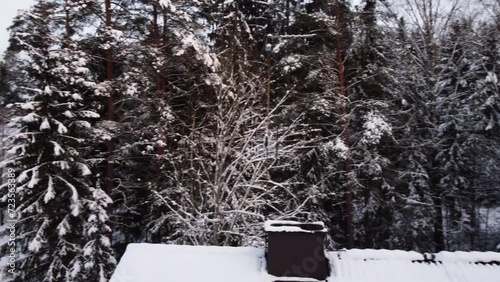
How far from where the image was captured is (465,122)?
48.0 ft

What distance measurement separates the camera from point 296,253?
6.19 meters

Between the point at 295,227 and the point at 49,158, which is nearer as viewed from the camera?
the point at 295,227

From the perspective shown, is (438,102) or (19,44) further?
(438,102)

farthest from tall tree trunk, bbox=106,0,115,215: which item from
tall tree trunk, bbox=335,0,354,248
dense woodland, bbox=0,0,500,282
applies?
tall tree trunk, bbox=335,0,354,248

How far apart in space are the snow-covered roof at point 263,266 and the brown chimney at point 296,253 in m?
0.14

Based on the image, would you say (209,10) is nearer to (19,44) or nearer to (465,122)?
(19,44)

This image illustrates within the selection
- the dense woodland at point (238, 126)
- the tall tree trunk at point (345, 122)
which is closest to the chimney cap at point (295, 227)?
the dense woodland at point (238, 126)

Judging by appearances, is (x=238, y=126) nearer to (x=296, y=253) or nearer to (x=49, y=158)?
(x=296, y=253)

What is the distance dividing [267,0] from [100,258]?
Result: 35.6 feet

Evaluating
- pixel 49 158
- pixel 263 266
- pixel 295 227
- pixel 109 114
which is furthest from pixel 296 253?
pixel 109 114

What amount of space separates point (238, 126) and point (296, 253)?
Result: 383 cm

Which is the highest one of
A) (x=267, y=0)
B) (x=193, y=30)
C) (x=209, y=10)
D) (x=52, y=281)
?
(x=267, y=0)

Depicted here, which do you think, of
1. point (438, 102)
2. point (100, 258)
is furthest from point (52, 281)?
point (438, 102)

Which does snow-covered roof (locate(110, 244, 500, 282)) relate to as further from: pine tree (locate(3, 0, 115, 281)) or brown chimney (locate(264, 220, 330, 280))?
pine tree (locate(3, 0, 115, 281))
